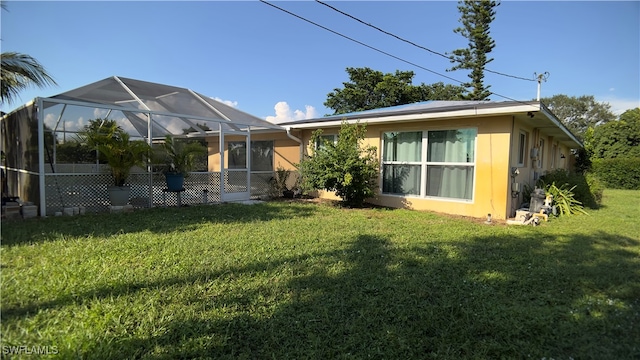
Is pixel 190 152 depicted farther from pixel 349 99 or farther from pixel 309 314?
pixel 349 99

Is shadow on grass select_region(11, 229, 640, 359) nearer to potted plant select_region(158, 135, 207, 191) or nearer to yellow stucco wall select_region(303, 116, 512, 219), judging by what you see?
yellow stucco wall select_region(303, 116, 512, 219)

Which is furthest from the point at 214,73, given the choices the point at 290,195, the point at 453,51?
the point at 453,51

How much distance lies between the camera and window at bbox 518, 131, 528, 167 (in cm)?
845

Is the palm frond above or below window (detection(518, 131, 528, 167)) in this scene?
above

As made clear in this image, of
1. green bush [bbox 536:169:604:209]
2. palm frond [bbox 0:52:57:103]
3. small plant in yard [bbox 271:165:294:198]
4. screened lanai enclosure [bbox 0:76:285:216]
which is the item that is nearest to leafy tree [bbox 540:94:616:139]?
green bush [bbox 536:169:604:209]

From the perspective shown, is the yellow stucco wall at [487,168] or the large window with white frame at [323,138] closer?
the yellow stucco wall at [487,168]

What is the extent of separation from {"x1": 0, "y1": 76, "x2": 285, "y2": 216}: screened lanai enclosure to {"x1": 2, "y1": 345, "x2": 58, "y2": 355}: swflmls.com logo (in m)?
5.63

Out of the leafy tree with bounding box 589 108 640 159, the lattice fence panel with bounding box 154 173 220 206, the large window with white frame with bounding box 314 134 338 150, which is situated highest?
the leafy tree with bounding box 589 108 640 159

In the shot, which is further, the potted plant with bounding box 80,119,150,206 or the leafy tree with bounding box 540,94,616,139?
the leafy tree with bounding box 540,94,616,139

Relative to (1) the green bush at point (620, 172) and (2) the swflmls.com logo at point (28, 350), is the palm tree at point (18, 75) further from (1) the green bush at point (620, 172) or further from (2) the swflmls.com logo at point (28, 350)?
(1) the green bush at point (620, 172)

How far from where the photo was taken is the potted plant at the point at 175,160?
26.5ft

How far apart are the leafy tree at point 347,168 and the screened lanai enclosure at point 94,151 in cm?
248

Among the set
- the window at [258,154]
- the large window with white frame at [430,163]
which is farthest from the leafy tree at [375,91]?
the large window with white frame at [430,163]

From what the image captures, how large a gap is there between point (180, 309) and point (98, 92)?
7.26m
